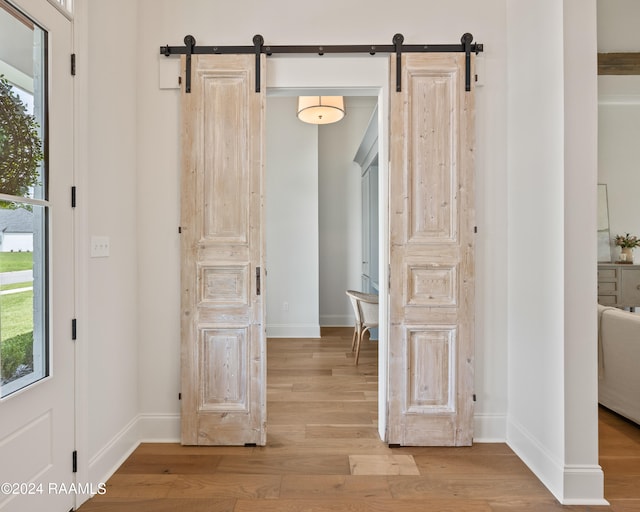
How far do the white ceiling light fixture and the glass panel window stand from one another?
292cm

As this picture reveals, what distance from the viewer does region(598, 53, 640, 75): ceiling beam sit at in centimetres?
289

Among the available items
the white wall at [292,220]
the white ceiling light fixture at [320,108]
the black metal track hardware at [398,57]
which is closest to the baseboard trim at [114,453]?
the black metal track hardware at [398,57]

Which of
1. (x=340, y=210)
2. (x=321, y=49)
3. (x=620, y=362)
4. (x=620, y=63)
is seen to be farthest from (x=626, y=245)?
(x=321, y=49)

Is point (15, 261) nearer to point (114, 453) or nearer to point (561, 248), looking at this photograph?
point (114, 453)

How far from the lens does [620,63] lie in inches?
116

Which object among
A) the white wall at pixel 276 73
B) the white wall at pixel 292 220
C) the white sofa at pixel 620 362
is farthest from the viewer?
the white wall at pixel 292 220

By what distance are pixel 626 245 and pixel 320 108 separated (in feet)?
13.7

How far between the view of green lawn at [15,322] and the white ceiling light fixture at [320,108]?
3.35 meters

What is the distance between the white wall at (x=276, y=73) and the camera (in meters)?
2.09

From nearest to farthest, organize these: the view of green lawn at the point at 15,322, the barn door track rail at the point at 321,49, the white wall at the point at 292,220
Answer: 1. the view of green lawn at the point at 15,322
2. the barn door track rail at the point at 321,49
3. the white wall at the point at 292,220

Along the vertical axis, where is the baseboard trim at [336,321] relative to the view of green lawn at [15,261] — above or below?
below

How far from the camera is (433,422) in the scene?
2.29 m

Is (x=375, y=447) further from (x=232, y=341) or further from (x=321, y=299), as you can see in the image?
(x=321, y=299)

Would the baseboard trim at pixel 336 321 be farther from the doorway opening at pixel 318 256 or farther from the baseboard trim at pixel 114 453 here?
the baseboard trim at pixel 114 453
